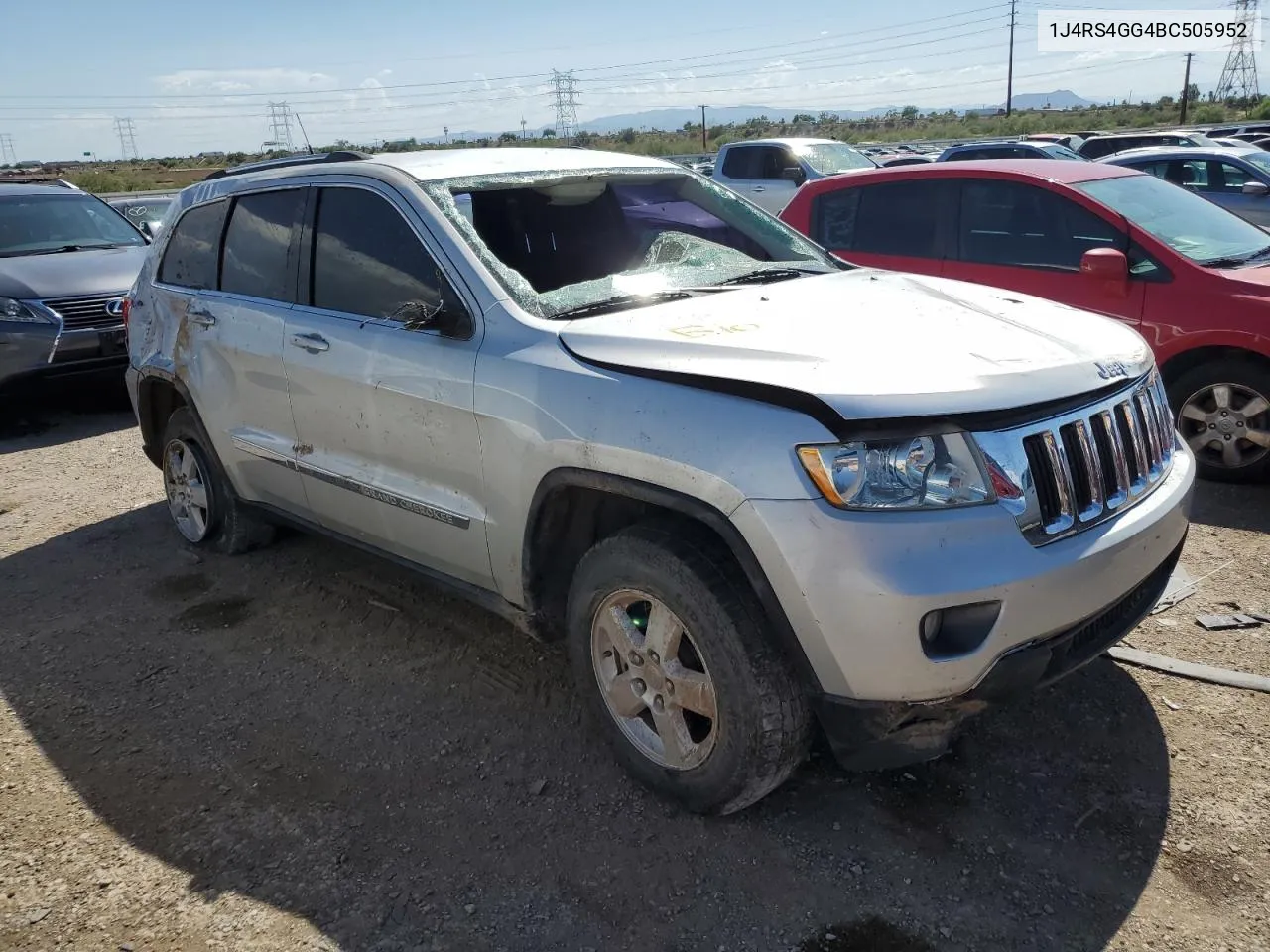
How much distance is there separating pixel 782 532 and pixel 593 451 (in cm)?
65

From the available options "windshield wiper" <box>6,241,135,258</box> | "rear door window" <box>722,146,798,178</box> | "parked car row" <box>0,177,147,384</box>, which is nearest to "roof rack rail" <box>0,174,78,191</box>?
"parked car row" <box>0,177,147,384</box>

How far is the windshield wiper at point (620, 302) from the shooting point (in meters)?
3.23

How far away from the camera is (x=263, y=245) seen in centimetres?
429

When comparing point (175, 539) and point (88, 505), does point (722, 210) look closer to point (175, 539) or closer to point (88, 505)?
point (175, 539)

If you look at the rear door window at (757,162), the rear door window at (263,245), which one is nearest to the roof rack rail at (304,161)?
the rear door window at (263,245)

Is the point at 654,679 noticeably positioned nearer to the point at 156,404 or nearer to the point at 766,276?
the point at 766,276

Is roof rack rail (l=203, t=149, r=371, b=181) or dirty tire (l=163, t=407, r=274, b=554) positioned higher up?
roof rack rail (l=203, t=149, r=371, b=181)

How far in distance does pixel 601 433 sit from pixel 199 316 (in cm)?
268

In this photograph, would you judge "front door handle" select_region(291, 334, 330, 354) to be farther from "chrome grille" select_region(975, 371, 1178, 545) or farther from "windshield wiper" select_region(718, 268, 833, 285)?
"chrome grille" select_region(975, 371, 1178, 545)

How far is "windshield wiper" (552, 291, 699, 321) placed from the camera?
10.6ft

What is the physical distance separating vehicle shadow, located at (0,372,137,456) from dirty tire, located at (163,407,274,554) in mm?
3564

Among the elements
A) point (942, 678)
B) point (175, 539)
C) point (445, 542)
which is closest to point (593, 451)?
point (445, 542)

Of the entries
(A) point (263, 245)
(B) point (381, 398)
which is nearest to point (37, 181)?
(A) point (263, 245)

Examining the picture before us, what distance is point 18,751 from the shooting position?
354 cm
